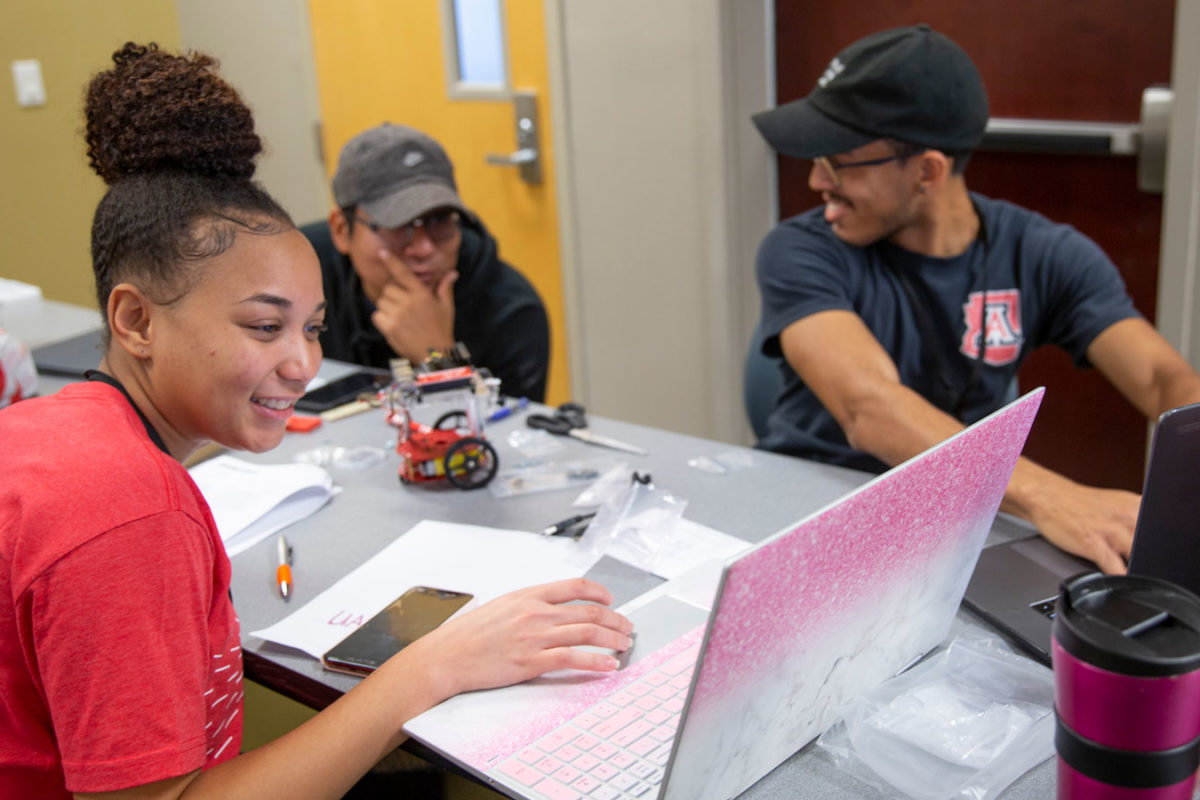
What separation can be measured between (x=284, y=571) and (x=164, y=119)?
536mm

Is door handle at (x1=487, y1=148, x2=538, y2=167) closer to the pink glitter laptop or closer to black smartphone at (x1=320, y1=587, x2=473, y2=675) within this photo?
black smartphone at (x1=320, y1=587, x2=473, y2=675)

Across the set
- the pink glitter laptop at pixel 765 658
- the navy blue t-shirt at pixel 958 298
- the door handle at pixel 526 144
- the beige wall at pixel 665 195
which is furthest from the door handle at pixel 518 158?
the pink glitter laptop at pixel 765 658

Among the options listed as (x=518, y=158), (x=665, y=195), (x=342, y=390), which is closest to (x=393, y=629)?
(x=342, y=390)

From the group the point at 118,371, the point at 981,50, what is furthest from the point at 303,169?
the point at 118,371

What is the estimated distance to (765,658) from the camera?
736 millimetres

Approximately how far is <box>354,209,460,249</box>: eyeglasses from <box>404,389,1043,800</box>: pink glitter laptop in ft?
3.74

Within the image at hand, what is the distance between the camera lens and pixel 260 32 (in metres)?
3.86

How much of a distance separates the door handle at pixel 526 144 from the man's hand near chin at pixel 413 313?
1.22 meters

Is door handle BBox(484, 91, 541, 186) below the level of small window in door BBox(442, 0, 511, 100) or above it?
below

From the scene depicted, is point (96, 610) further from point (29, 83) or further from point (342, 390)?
point (29, 83)

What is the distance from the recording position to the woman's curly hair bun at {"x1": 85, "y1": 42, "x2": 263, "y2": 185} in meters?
1.00

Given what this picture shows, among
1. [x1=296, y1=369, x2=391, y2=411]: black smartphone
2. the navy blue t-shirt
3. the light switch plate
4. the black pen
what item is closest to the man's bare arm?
the navy blue t-shirt

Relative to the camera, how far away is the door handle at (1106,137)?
6.86 feet

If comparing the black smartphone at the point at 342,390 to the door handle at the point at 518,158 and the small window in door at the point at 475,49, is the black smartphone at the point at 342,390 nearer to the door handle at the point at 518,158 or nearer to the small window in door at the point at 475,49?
the door handle at the point at 518,158
